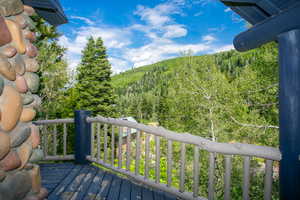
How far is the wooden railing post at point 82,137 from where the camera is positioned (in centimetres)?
373

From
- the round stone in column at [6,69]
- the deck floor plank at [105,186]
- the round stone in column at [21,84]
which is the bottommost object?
the deck floor plank at [105,186]

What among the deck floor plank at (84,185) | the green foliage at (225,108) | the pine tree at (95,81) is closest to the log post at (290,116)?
the deck floor plank at (84,185)

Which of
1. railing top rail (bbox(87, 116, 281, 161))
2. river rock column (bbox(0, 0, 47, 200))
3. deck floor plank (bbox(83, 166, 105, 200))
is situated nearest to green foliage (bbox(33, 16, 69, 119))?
deck floor plank (bbox(83, 166, 105, 200))

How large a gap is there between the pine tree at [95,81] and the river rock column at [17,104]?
17192 millimetres

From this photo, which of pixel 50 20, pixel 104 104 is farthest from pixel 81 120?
pixel 104 104

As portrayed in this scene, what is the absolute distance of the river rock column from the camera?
1435 mm

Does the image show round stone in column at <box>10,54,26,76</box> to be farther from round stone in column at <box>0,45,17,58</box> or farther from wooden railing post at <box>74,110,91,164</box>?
wooden railing post at <box>74,110,91,164</box>

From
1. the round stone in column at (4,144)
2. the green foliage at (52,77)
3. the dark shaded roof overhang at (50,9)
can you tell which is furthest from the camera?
the green foliage at (52,77)

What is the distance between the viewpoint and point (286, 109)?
1608 millimetres

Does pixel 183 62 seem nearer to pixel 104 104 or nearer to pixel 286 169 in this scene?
pixel 104 104

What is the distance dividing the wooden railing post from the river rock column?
1.89m

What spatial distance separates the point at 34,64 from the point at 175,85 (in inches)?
548

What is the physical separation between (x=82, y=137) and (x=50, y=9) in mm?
2329

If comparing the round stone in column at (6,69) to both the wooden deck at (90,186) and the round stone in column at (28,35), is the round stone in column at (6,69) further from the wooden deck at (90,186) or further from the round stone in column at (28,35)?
the wooden deck at (90,186)
